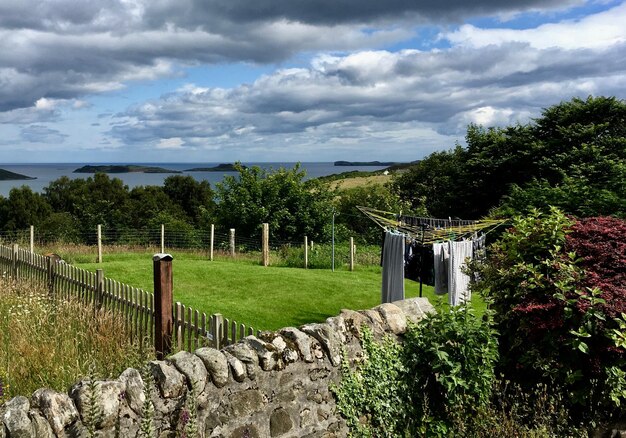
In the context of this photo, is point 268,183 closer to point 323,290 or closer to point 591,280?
point 323,290

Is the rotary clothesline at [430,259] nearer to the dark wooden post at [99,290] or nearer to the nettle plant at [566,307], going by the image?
the nettle plant at [566,307]

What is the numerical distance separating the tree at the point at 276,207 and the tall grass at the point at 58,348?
18650 millimetres

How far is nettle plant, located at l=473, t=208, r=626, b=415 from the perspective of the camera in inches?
198

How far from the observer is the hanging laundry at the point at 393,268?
33.6 ft

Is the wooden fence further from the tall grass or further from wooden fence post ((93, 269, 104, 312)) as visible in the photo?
the tall grass

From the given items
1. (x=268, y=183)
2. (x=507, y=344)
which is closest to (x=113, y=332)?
(x=507, y=344)

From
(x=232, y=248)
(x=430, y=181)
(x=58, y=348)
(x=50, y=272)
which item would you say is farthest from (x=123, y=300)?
(x=430, y=181)

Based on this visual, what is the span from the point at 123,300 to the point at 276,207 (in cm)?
1955

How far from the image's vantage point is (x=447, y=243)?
34.3 ft

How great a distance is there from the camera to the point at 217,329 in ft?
19.6

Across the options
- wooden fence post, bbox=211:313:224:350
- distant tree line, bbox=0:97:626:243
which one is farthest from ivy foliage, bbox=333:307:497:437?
distant tree line, bbox=0:97:626:243

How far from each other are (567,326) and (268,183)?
2319cm

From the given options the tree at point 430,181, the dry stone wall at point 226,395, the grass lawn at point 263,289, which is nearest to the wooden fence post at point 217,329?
the dry stone wall at point 226,395

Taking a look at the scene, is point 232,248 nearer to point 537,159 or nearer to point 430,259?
point 430,259
